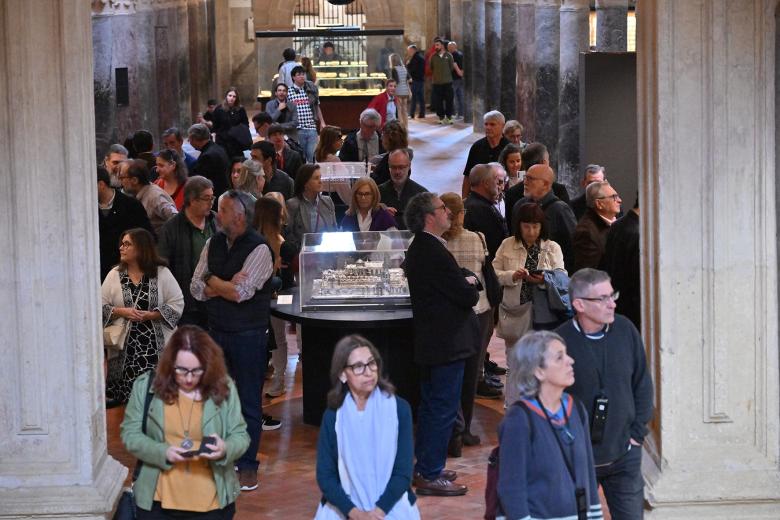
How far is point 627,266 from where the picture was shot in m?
9.10

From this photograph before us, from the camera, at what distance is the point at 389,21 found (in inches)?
1491

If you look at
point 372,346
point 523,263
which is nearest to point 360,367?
point 372,346

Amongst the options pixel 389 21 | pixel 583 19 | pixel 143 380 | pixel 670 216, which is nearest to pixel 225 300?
pixel 143 380

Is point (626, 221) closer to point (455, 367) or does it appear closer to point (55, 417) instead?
point (455, 367)

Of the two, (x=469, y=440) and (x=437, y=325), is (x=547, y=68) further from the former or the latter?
(x=437, y=325)

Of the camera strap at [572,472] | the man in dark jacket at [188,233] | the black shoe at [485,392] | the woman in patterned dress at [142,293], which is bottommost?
the black shoe at [485,392]

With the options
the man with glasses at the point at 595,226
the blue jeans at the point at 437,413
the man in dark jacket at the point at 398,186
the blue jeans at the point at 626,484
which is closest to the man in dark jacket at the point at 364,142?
the man in dark jacket at the point at 398,186

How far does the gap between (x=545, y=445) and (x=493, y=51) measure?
72.0ft

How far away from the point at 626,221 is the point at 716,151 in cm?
193

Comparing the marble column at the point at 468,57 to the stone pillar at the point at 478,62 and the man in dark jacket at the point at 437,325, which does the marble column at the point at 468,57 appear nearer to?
the stone pillar at the point at 478,62

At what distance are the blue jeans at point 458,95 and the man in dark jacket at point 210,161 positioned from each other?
18444 millimetres

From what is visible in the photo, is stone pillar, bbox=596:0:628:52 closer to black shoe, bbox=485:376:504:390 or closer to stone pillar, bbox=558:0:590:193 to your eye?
stone pillar, bbox=558:0:590:193

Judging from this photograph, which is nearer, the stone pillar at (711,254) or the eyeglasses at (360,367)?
the eyeglasses at (360,367)

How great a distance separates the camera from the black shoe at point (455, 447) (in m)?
9.58
